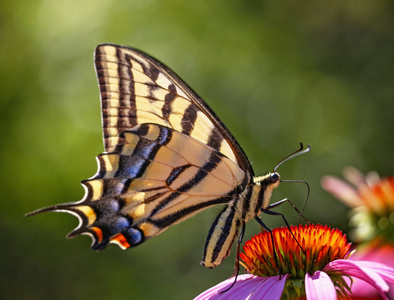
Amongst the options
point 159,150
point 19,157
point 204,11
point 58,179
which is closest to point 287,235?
point 159,150

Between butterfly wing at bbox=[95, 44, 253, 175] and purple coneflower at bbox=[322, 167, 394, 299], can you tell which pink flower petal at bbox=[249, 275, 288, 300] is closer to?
butterfly wing at bbox=[95, 44, 253, 175]

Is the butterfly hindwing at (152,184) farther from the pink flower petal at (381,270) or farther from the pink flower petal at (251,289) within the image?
the pink flower petal at (381,270)

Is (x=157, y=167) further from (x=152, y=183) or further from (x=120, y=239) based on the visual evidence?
(x=120, y=239)

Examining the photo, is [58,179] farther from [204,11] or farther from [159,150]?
[159,150]

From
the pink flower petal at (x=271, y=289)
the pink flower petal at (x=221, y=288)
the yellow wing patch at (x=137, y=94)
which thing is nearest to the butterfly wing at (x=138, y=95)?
the yellow wing patch at (x=137, y=94)

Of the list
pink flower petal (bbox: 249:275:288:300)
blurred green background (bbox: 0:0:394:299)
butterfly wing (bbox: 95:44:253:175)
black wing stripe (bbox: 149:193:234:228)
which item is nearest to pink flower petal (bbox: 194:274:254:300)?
pink flower petal (bbox: 249:275:288:300)

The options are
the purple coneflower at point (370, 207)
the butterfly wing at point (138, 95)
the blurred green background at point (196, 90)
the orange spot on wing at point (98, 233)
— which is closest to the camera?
the orange spot on wing at point (98, 233)

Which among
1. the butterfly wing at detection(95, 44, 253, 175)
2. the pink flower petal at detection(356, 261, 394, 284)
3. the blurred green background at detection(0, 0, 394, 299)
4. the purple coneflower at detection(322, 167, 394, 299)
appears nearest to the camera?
the pink flower petal at detection(356, 261, 394, 284)
